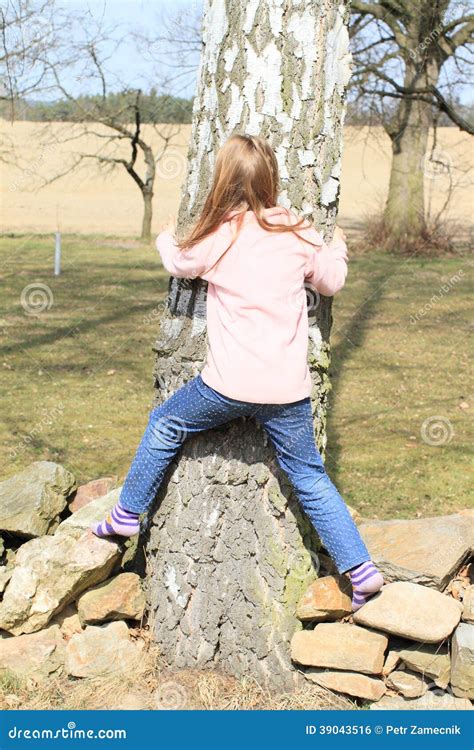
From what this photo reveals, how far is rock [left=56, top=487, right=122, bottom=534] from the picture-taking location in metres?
3.75

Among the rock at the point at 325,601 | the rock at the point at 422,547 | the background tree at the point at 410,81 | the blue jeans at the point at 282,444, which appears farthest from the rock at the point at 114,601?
the background tree at the point at 410,81

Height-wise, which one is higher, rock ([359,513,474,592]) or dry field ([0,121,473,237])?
dry field ([0,121,473,237])

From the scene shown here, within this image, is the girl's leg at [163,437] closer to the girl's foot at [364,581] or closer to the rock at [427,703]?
the girl's foot at [364,581]

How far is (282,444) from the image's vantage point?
3283 millimetres

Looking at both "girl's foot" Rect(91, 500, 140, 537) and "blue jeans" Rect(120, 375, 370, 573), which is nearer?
"blue jeans" Rect(120, 375, 370, 573)

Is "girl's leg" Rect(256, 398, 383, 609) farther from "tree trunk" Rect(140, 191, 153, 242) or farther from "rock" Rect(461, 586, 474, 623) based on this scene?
"tree trunk" Rect(140, 191, 153, 242)

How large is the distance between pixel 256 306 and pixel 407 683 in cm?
148

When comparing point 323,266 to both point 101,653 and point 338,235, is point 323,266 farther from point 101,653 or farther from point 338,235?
point 101,653

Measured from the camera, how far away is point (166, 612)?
356cm

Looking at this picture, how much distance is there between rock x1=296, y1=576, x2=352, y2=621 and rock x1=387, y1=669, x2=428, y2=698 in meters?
0.29

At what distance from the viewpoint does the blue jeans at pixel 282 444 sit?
3.22m

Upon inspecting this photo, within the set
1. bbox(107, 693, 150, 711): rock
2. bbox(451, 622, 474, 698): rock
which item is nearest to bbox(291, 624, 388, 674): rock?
bbox(451, 622, 474, 698): rock

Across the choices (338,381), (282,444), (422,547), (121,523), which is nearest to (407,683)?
(422,547)

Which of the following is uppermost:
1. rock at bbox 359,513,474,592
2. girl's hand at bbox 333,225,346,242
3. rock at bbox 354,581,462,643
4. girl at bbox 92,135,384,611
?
girl's hand at bbox 333,225,346,242
